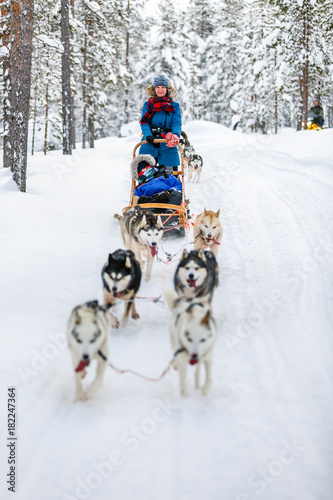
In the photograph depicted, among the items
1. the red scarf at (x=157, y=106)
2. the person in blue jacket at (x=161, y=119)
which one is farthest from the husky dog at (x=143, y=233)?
the red scarf at (x=157, y=106)

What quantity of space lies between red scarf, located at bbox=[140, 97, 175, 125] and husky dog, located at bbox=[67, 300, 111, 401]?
5265 mm

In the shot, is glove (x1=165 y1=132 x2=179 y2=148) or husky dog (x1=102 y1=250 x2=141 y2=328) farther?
glove (x1=165 y1=132 x2=179 y2=148)

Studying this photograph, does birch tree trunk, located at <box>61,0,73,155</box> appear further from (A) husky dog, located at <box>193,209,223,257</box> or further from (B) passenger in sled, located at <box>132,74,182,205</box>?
(A) husky dog, located at <box>193,209,223,257</box>

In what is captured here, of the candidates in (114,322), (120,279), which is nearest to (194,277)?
(120,279)

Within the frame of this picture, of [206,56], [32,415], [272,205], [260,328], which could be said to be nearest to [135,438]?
[32,415]

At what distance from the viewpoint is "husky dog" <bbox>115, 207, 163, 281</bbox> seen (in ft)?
14.8

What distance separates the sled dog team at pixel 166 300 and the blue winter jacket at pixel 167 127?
2314 millimetres

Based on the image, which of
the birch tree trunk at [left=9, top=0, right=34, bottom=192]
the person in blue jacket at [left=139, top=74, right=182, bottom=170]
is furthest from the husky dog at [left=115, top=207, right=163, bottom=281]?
the birch tree trunk at [left=9, top=0, right=34, bottom=192]

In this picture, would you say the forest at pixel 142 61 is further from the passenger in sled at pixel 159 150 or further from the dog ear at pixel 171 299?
the dog ear at pixel 171 299

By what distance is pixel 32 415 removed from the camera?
2607 mm

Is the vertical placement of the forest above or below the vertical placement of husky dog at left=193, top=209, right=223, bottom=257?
above

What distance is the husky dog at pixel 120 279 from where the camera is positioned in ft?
10.9

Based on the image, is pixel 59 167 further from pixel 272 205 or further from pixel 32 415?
pixel 32 415

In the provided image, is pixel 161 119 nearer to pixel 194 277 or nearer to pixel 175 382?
pixel 194 277
